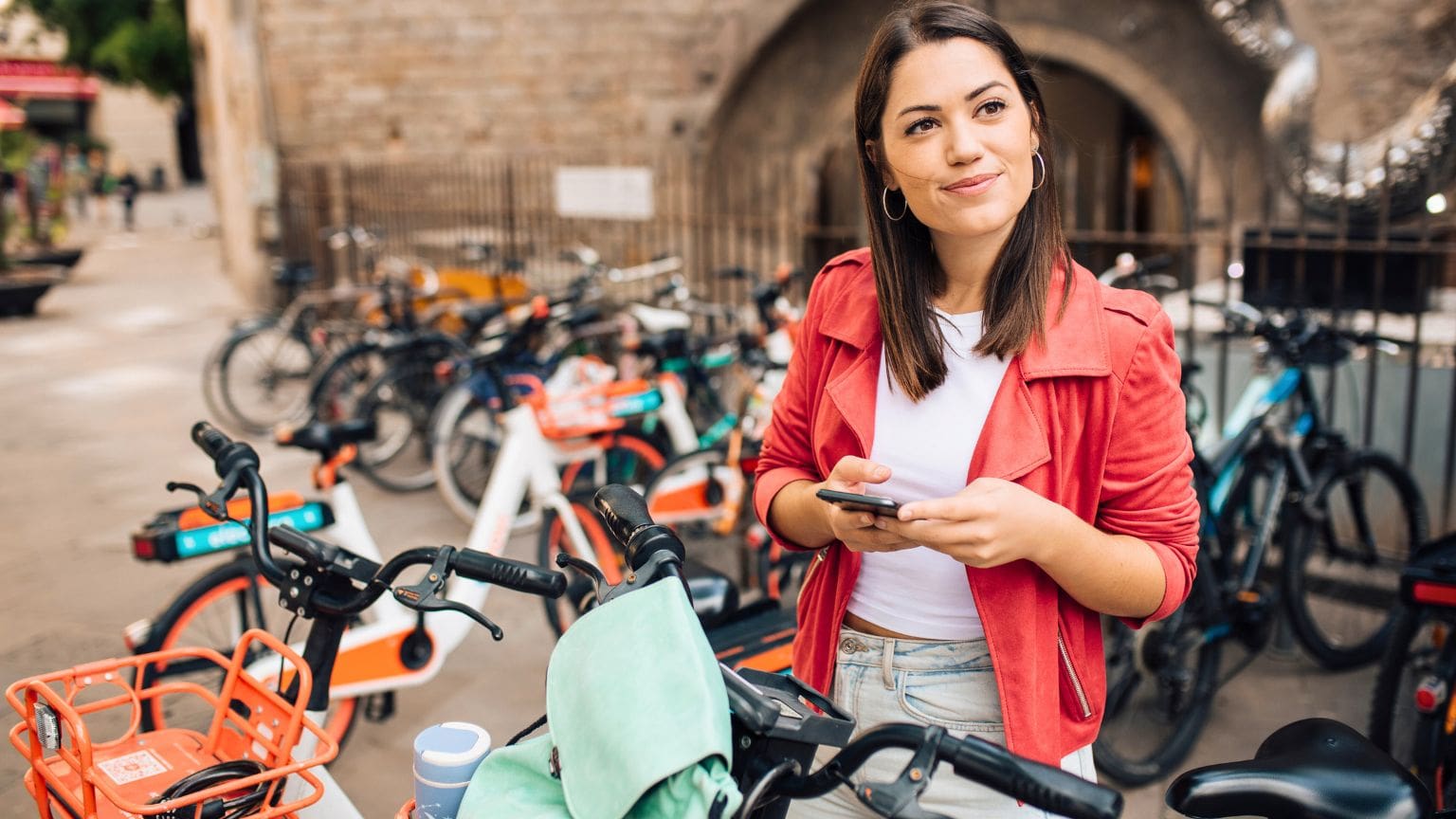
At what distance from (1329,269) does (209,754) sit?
5.00 metres

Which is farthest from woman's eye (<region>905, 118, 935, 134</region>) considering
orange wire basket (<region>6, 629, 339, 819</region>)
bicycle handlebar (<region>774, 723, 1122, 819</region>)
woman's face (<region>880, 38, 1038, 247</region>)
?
orange wire basket (<region>6, 629, 339, 819</region>)

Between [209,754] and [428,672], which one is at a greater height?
[209,754]

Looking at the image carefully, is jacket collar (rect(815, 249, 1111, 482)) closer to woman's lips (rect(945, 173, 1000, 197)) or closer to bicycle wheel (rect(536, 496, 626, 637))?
woman's lips (rect(945, 173, 1000, 197))

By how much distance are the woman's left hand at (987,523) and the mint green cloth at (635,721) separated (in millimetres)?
302

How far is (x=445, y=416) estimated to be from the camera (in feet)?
19.4

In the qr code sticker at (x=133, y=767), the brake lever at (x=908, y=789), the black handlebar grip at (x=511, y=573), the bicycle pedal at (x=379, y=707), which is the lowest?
the bicycle pedal at (x=379, y=707)

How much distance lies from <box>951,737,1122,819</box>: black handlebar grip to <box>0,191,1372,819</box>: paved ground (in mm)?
2473

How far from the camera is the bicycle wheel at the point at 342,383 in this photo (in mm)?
6963

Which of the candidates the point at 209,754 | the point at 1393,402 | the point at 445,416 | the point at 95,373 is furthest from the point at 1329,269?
the point at 95,373

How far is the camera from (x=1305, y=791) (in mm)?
1491

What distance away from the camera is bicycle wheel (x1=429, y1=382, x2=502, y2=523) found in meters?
5.93

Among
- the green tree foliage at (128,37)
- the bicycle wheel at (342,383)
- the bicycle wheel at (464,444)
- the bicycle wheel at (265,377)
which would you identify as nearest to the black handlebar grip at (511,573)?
the bicycle wheel at (464,444)

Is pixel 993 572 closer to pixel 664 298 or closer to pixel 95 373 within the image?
pixel 664 298

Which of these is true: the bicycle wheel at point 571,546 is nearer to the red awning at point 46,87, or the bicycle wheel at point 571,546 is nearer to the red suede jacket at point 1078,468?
the red suede jacket at point 1078,468
